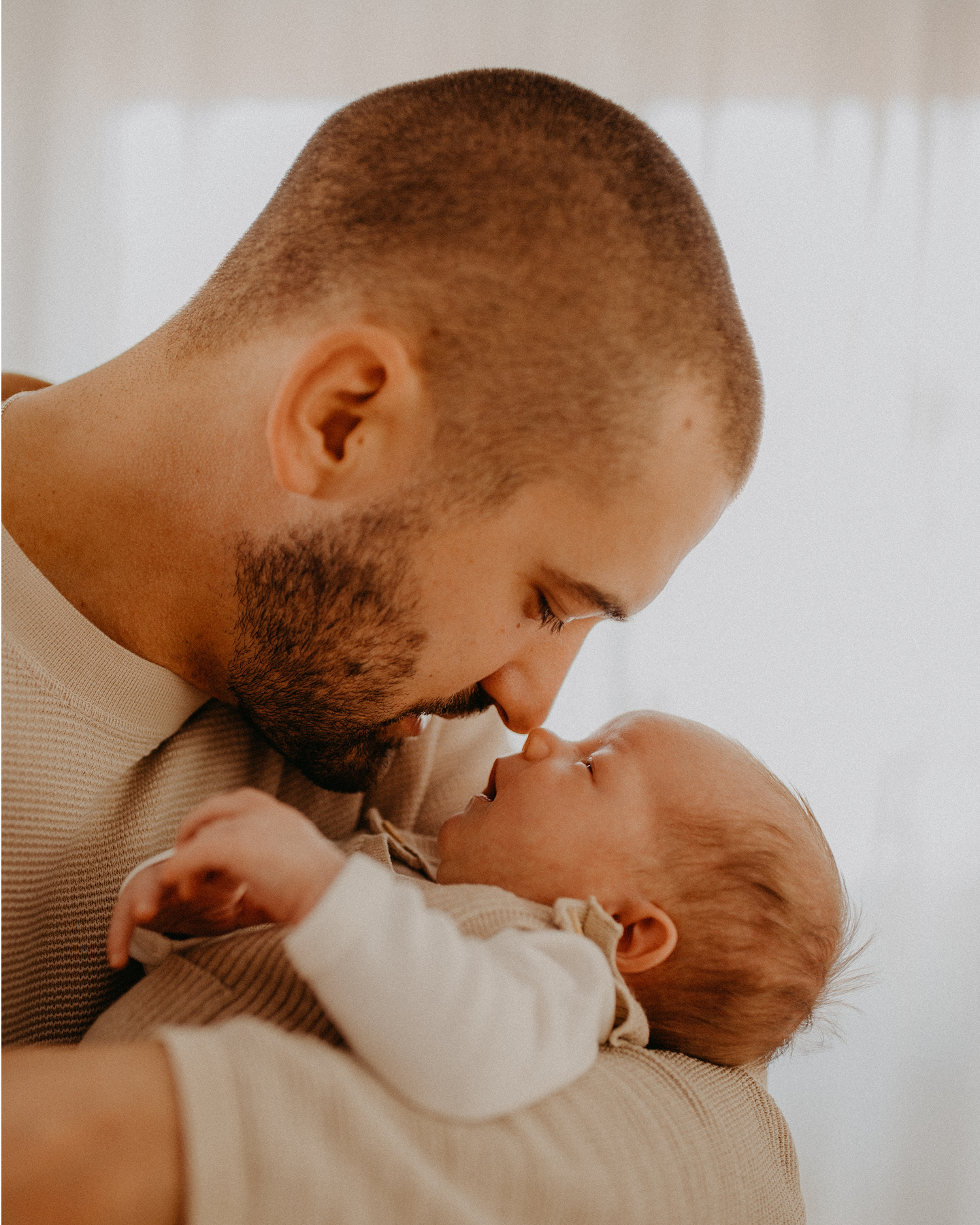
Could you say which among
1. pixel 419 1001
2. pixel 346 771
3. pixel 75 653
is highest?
pixel 75 653

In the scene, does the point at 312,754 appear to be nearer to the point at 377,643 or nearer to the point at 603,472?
the point at 377,643

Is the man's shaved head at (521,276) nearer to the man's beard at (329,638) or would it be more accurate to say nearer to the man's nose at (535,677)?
the man's beard at (329,638)

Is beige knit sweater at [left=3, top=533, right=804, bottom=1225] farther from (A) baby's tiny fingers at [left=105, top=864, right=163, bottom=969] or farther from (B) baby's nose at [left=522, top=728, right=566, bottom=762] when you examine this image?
(B) baby's nose at [left=522, top=728, right=566, bottom=762]

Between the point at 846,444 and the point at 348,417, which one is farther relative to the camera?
the point at 846,444

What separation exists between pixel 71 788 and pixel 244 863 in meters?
0.30

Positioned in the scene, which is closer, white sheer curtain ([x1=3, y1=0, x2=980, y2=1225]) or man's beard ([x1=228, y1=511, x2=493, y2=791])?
man's beard ([x1=228, y1=511, x2=493, y2=791])

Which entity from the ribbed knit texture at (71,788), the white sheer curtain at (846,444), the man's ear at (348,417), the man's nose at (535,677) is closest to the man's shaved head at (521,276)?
the man's ear at (348,417)

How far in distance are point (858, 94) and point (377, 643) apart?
240cm

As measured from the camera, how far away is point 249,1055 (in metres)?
0.63

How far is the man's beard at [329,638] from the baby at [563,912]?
19 centimetres

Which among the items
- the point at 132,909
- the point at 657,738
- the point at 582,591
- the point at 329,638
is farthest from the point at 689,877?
the point at 132,909

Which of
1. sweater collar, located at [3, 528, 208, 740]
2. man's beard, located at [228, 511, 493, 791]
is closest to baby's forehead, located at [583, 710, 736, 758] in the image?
man's beard, located at [228, 511, 493, 791]

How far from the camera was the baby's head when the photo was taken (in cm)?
108

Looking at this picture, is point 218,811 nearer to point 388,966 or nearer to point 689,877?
point 388,966
